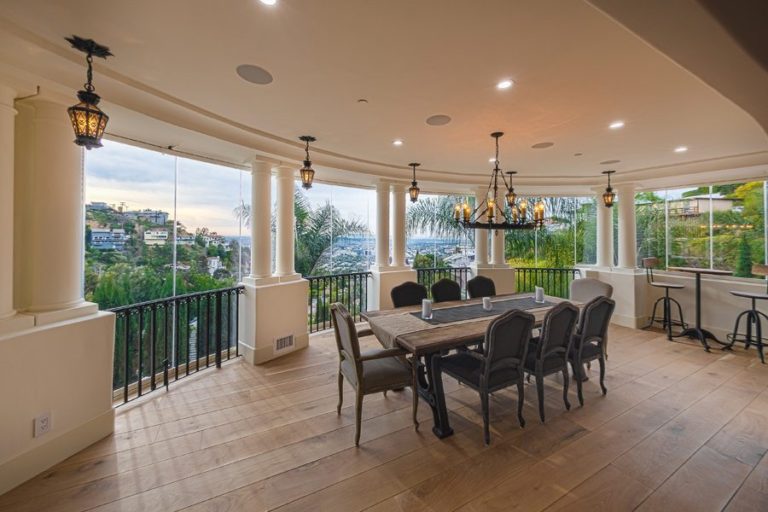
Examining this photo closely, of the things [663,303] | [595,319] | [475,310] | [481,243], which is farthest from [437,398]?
[663,303]

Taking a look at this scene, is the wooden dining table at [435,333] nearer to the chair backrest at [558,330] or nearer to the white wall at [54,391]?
the chair backrest at [558,330]

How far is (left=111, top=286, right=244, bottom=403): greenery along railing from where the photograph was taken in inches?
129

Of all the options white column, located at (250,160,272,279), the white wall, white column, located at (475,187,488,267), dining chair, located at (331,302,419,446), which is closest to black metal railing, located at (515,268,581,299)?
white column, located at (475,187,488,267)

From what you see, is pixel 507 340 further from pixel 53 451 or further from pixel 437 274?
pixel 437 274

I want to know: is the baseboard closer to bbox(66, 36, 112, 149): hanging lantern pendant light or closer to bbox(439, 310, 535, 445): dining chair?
bbox(66, 36, 112, 149): hanging lantern pendant light

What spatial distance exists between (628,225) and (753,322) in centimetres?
224

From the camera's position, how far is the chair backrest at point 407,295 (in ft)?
13.8

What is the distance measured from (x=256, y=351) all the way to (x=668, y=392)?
475cm

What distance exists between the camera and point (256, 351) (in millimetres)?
4145

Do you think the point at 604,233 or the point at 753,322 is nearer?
the point at 753,322

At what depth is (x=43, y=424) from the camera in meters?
2.23

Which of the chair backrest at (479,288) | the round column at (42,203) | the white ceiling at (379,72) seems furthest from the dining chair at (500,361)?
the round column at (42,203)

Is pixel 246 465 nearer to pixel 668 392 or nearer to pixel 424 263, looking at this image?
pixel 668 392

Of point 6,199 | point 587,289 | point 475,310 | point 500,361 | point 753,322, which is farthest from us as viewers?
point 753,322
